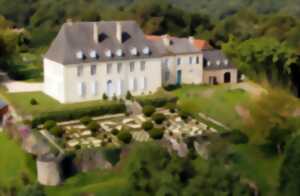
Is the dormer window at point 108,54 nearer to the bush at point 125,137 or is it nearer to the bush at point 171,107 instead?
the bush at point 171,107

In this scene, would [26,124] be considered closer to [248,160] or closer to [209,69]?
[248,160]

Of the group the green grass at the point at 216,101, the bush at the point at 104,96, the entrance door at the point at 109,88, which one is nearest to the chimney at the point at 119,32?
the entrance door at the point at 109,88

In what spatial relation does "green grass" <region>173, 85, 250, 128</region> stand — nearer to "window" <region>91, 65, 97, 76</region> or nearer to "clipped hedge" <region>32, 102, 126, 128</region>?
"clipped hedge" <region>32, 102, 126, 128</region>

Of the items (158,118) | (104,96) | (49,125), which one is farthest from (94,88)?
(49,125)

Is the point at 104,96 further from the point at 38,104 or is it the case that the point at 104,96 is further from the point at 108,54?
the point at 38,104

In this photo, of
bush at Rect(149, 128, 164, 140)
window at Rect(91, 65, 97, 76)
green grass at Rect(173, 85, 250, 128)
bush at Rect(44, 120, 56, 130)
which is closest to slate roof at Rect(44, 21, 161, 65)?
window at Rect(91, 65, 97, 76)

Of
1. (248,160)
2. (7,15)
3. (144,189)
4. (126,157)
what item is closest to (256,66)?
(248,160)
